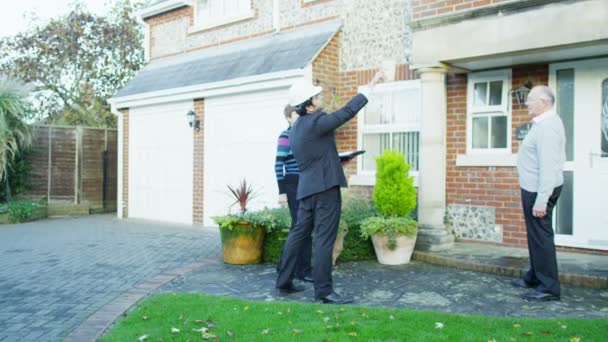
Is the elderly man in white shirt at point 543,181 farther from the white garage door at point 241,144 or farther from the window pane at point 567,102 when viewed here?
the white garage door at point 241,144

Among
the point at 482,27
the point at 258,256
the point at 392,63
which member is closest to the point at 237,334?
the point at 258,256

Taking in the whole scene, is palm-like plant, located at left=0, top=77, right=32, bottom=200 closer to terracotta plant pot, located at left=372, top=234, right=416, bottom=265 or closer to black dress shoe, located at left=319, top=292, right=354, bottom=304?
terracotta plant pot, located at left=372, top=234, right=416, bottom=265

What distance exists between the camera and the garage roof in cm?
1023

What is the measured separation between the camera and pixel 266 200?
11000 mm

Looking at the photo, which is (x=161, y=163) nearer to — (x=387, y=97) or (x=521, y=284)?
(x=387, y=97)

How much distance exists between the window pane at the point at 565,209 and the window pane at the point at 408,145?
7.39 ft

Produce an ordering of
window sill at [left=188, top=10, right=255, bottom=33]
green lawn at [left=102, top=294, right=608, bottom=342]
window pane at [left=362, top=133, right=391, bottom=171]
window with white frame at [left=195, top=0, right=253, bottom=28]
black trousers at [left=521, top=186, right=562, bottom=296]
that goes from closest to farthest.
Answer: green lawn at [left=102, top=294, right=608, bottom=342] → black trousers at [left=521, top=186, right=562, bottom=296] → window pane at [left=362, top=133, right=391, bottom=171] → window sill at [left=188, top=10, right=255, bottom=33] → window with white frame at [left=195, top=0, right=253, bottom=28]

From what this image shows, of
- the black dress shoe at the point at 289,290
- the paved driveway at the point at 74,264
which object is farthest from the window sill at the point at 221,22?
the black dress shoe at the point at 289,290

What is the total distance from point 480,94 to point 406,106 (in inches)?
51.2

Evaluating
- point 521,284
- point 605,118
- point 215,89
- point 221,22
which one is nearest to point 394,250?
point 521,284

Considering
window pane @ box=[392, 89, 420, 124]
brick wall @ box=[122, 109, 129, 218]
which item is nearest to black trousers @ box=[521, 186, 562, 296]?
window pane @ box=[392, 89, 420, 124]

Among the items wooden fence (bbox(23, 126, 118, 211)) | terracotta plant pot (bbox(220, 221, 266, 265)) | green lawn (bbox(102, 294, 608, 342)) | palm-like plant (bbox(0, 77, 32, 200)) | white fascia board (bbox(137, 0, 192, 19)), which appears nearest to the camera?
green lawn (bbox(102, 294, 608, 342))

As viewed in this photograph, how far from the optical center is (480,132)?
8.32 metres

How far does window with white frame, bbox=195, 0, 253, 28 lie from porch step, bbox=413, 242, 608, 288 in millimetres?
6768
